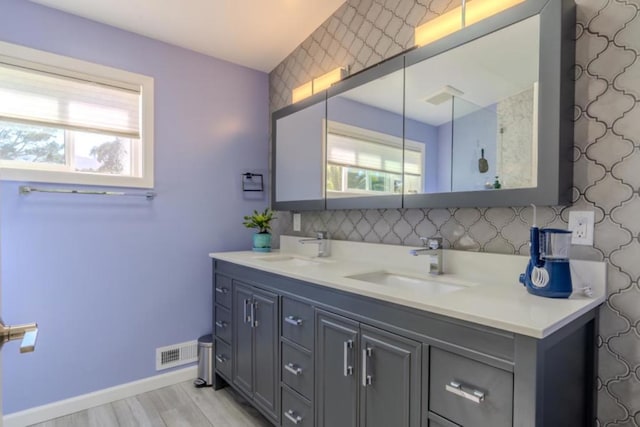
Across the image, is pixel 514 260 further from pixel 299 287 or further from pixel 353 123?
pixel 353 123

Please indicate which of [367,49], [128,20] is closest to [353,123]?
[367,49]

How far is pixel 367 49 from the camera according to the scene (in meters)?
2.10

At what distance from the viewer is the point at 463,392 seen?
1.02 m

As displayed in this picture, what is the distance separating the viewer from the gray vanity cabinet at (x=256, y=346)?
72.1 inches

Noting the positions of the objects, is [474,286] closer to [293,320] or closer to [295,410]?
[293,320]

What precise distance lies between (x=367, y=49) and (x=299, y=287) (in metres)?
1.45

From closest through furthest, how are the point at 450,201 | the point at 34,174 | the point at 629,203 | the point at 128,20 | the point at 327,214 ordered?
the point at 629,203 < the point at 450,201 < the point at 34,174 < the point at 128,20 < the point at 327,214

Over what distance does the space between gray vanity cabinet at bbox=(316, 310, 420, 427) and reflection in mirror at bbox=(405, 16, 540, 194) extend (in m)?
0.74

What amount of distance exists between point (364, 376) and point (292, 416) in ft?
2.00

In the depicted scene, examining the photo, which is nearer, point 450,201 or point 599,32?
point 599,32

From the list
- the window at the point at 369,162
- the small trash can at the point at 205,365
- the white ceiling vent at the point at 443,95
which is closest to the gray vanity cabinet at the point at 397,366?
the small trash can at the point at 205,365

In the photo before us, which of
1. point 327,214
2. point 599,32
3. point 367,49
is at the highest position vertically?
point 367,49

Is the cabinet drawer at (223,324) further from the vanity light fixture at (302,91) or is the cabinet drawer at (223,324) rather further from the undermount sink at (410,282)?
the vanity light fixture at (302,91)

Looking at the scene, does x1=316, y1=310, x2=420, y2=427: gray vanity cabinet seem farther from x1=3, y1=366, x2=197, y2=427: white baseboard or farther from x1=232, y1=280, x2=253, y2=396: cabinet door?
x1=3, y1=366, x2=197, y2=427: white baseboard
